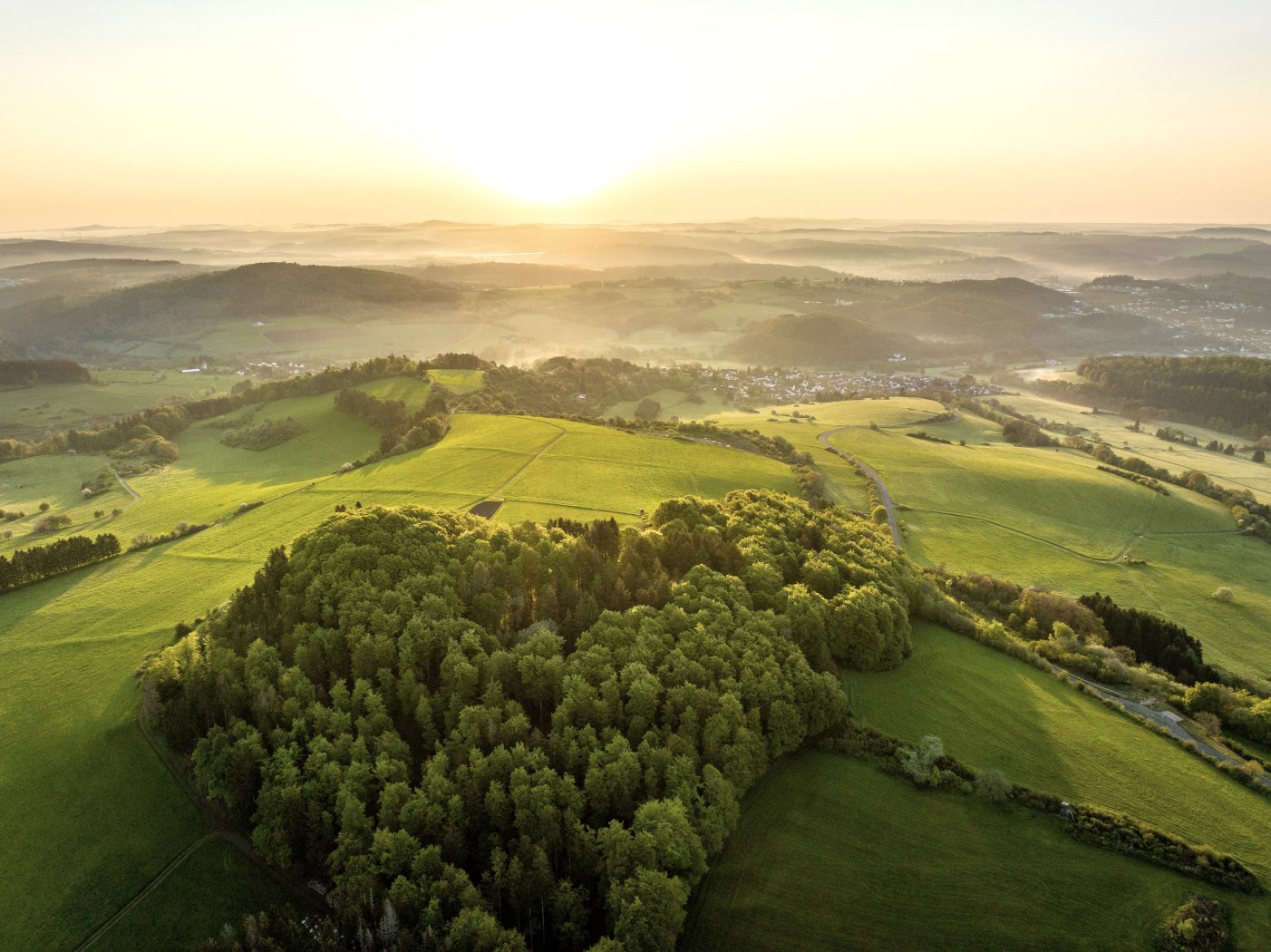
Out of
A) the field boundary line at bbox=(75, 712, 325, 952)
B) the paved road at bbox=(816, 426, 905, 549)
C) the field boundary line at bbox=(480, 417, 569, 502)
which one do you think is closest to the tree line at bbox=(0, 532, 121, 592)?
the field boundary line at bbox=(75, 712, 325, 952)

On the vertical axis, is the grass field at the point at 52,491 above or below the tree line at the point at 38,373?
below

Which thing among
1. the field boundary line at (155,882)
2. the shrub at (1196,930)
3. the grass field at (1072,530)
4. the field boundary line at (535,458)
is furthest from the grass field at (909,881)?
the field boundary line at (535,458)

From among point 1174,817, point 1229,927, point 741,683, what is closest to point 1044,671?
point 1174,817

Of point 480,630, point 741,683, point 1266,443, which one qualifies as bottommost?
point 1266,443

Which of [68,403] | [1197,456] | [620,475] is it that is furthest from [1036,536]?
[68,403]

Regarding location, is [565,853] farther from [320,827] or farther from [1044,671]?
[1044,671]

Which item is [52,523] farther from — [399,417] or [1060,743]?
[1060,743]

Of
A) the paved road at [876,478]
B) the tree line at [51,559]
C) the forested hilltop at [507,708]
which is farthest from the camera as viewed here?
the paved road at [876,478]

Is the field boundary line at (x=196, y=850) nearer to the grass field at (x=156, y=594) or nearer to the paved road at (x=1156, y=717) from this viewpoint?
the grass field at (x=156, y=594)
